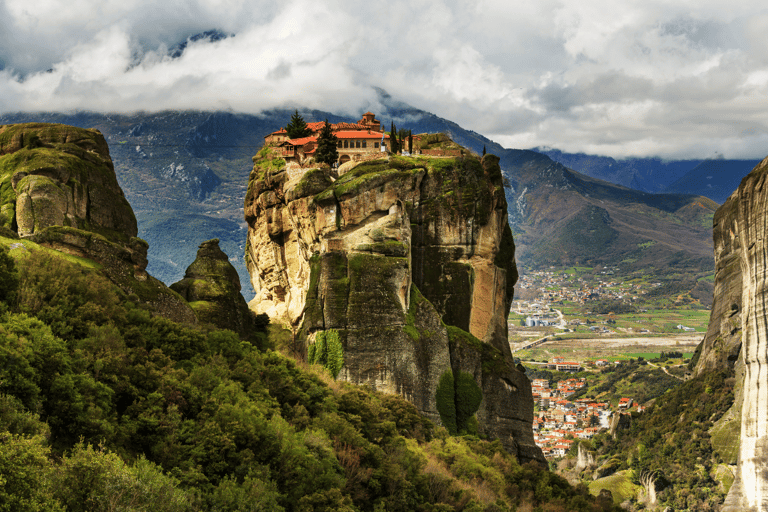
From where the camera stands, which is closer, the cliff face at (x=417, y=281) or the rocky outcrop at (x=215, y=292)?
the rocky outcrop at (x=215, y=292)

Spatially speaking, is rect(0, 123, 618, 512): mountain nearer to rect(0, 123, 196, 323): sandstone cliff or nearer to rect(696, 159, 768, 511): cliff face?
rect(0, 123, 196, 323): sandstone cliff

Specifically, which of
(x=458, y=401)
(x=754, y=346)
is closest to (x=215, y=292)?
(x=458, y=401)

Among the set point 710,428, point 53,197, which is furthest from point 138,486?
point 710,428

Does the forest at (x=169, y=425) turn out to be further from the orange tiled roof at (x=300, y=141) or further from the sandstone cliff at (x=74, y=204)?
the orange tiled roof at (x=300, y=141)

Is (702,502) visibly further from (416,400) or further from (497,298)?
(416,400)

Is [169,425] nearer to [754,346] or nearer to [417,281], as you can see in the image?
[417,281]

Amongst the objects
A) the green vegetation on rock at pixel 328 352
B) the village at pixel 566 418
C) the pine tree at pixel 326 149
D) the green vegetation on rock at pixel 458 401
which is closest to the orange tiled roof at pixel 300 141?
the pine tree at pixel 326 149
